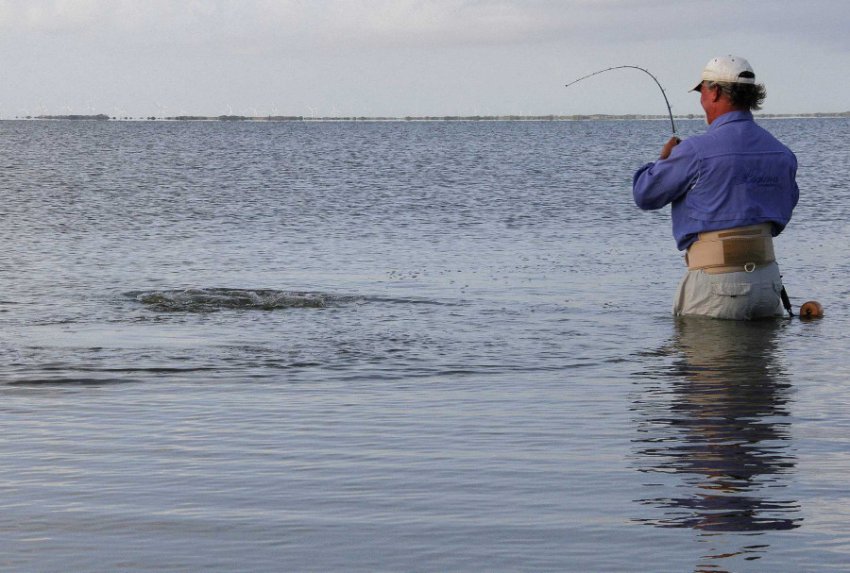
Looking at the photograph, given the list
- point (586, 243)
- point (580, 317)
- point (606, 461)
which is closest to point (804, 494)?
point (606, 461)

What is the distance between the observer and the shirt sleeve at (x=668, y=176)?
9.01m

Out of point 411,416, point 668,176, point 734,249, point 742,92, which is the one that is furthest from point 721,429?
point 742,92

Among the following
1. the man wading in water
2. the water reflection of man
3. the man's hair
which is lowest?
the water reflection of man

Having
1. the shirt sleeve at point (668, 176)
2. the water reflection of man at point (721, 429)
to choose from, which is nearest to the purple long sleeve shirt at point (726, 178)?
the shirt sleeve at point (668, 176)

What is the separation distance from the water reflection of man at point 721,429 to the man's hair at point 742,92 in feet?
5.31

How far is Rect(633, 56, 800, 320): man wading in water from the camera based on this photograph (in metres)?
9.01

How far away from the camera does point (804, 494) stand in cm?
541

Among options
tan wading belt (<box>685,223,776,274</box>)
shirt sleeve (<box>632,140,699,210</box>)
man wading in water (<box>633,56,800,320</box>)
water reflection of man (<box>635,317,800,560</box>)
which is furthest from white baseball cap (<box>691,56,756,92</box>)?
water reflection of man (<box>635,317,800,560</box>)

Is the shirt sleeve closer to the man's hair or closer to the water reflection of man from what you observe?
the man's hair

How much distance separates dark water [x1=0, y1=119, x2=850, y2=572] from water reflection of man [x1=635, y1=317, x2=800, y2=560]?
2 cm

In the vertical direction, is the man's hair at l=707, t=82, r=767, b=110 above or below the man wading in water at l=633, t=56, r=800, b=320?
above

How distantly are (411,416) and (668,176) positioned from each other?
2730 millimetres

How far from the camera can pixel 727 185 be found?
9.09 m

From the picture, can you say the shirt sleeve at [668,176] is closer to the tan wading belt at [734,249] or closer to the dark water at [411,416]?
the tan wading belt at [734,249]
